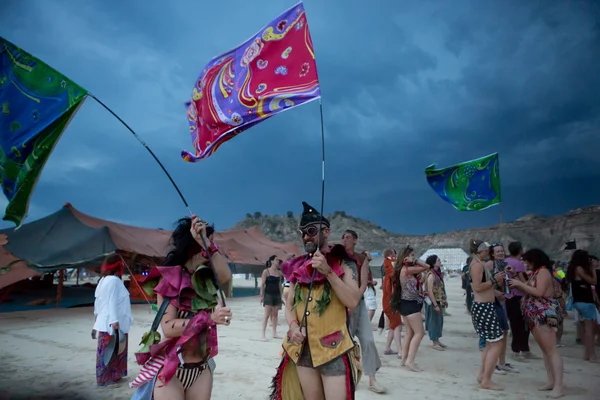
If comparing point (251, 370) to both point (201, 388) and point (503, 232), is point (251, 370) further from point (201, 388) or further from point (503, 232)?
point (503, 232)

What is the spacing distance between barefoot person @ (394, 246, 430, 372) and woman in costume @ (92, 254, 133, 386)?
172 inches

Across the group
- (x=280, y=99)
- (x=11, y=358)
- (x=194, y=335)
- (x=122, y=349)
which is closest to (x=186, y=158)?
(x=280, y=99)

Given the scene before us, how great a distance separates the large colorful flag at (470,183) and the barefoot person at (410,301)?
3.83 meters

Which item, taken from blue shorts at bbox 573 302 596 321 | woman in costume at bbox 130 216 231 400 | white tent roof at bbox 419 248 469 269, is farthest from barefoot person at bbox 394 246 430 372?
white tent roof at bbox 419 248 469 269

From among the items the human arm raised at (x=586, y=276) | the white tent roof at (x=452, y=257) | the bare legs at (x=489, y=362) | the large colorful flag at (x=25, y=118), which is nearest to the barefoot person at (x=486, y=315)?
the bare legs at (x=489, y=362)

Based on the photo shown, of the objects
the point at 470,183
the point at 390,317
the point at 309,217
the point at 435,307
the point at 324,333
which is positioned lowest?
the point at 390,317

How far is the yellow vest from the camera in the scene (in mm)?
2715

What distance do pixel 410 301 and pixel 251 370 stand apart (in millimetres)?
2810

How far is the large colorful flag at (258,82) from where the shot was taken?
3.69m

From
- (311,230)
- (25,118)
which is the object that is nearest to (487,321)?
(311,230)

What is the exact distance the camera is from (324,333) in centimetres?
277

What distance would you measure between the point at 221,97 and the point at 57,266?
1431 cm

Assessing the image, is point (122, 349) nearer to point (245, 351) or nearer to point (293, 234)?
point (245, 351)

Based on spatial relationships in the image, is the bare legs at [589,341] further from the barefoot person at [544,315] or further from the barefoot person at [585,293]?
the barefoot person at [544,315]
